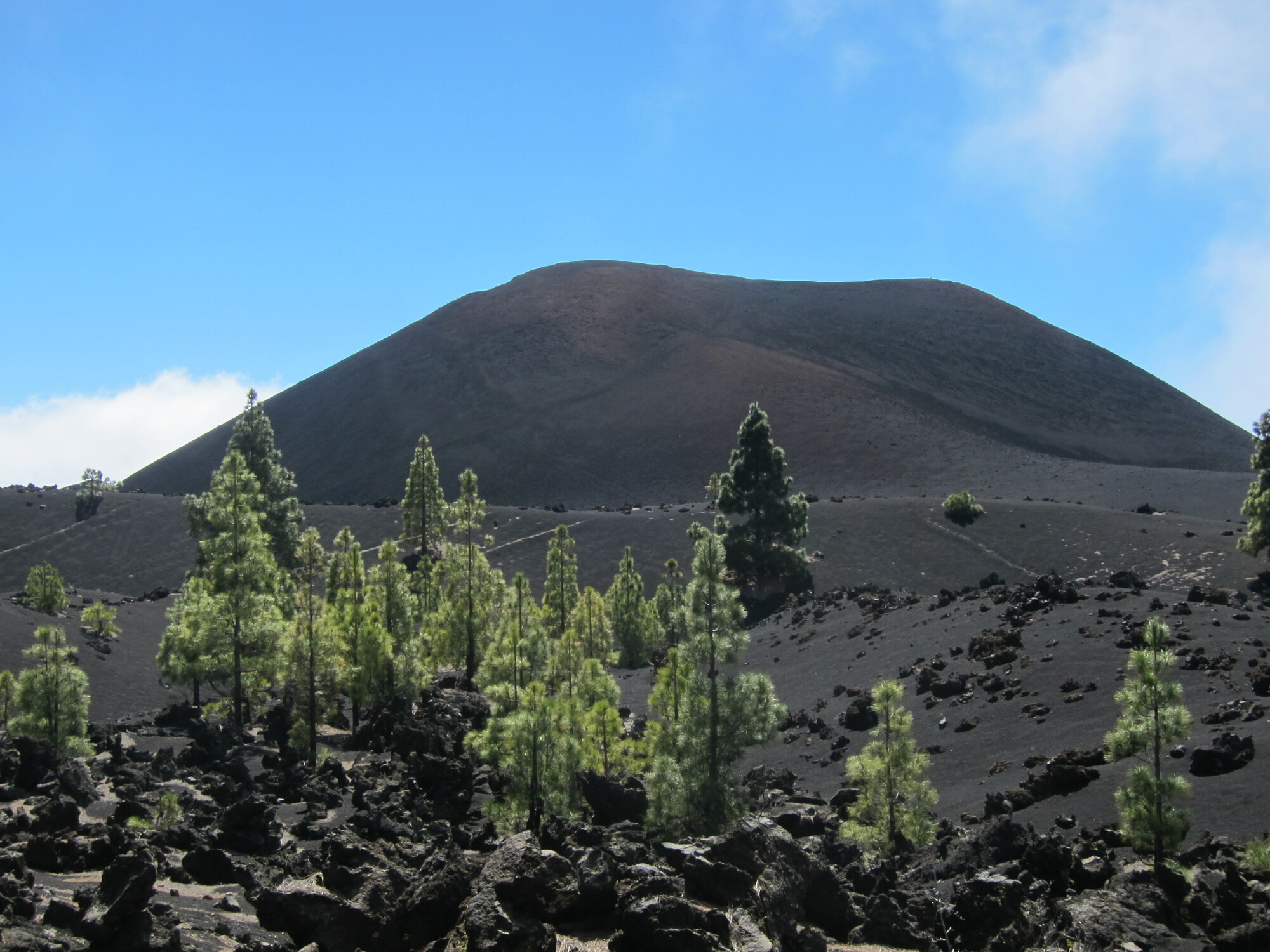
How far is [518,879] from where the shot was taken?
40.8 ft

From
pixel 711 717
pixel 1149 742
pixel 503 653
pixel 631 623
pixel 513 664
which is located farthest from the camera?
pixel 631 623

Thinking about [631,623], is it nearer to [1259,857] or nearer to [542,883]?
[1259,857]

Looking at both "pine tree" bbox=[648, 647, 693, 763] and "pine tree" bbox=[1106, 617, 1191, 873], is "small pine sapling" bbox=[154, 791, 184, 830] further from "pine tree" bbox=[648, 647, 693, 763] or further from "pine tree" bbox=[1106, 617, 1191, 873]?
"pine tree" bbox=[1106, 617, 1191, 873]

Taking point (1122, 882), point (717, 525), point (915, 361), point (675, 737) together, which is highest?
point (915, 361)

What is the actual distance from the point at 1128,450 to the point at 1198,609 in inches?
4514

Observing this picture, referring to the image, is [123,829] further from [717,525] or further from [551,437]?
[551,437]

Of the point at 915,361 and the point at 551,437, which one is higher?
the point at 915,361

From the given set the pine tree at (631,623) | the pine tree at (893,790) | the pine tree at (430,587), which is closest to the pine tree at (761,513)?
the pine tree at (631,623)

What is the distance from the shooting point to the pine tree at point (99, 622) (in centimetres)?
5103

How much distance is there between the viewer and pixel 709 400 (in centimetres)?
14100

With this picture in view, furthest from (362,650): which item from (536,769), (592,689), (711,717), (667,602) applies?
(667,602)

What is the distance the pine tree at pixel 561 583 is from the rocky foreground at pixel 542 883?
90.1 ft

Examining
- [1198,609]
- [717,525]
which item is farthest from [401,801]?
[717,525]

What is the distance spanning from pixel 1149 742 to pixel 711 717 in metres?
8.39
